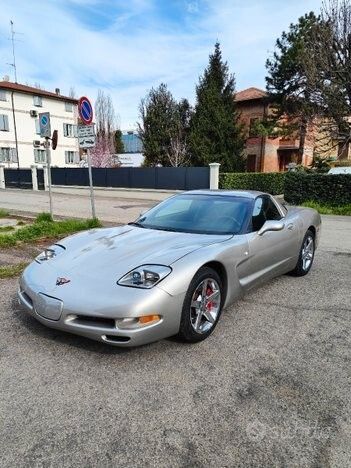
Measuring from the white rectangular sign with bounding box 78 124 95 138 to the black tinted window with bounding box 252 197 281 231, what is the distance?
4592 millimetres

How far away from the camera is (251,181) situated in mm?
20578

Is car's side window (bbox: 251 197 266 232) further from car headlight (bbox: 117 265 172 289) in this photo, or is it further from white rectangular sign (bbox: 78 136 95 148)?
white rectangular sign (bbox: 78 136 95 148)

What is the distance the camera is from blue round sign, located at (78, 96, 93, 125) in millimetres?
7984

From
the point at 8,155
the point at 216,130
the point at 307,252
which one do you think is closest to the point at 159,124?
the point at 216,130

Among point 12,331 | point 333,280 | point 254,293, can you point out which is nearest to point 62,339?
point 12,331

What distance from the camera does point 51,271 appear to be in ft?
10.8

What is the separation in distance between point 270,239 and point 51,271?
2342mm

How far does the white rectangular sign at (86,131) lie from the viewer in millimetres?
8078

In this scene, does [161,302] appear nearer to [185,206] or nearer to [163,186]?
[185,206]

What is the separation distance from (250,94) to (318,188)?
22113mm

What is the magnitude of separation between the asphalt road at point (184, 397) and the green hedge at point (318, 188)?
1102 centimetres

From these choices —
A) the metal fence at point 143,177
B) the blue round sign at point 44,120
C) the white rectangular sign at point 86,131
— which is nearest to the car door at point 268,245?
the white rectangular sign at point 86,131

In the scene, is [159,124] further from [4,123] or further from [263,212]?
[263,212]

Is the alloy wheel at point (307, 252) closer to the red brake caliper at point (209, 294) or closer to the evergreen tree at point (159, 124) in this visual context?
the red brake caliper at point (209, 294)
